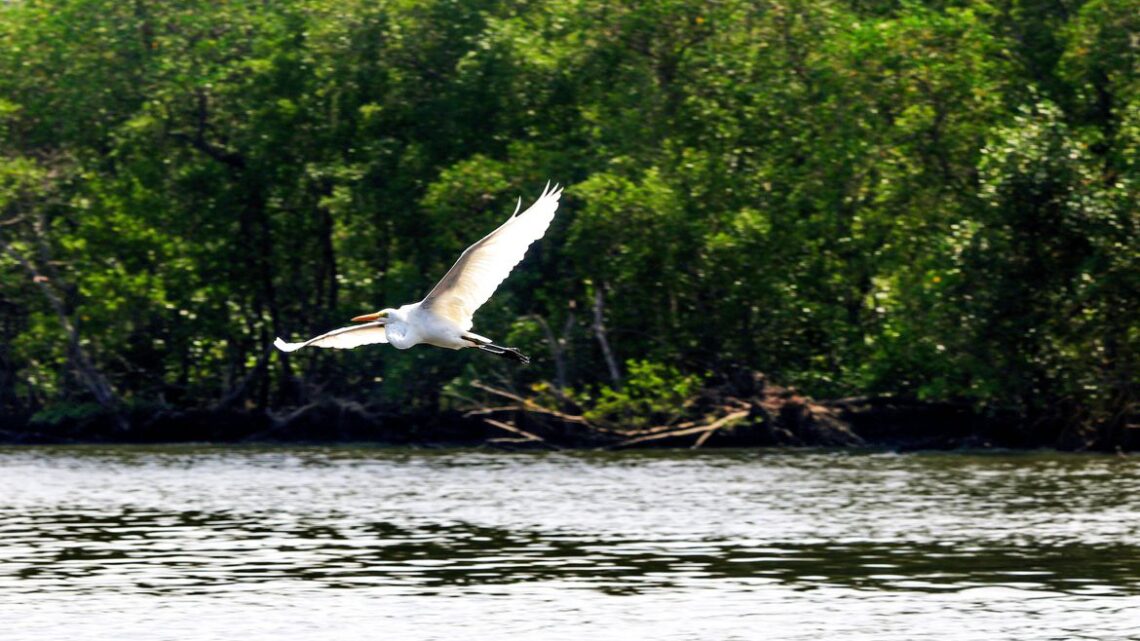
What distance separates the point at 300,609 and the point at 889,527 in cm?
890

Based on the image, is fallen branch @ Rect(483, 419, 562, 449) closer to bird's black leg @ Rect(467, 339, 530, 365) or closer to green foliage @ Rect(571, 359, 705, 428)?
green foliage @ Rect(571, 359, 705, 428)

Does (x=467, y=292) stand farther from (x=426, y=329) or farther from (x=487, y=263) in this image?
(x=426, y=329)

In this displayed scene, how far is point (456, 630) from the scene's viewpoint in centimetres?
1634

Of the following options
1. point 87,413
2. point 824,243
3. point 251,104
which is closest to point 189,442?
point 87,413

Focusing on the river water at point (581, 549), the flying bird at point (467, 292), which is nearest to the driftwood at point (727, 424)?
the river water at point (581, 549)

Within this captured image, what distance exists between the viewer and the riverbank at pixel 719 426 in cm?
3656

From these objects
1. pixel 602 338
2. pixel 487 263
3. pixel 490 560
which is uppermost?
pixel 602 338

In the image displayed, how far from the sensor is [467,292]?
1644cm

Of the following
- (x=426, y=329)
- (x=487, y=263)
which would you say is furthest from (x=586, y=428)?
(x=487, y=263)

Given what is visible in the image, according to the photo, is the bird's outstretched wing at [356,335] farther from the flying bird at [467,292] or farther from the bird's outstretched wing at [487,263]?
the bird's outstretched wing at [487,263]

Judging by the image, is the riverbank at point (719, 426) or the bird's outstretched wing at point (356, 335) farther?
the riverbank at point (719, 426)

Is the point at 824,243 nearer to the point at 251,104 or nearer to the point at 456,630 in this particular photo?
the point at 251,104

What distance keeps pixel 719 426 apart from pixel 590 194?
5066 millimetres

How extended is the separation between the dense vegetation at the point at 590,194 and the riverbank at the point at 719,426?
1.74 feet
